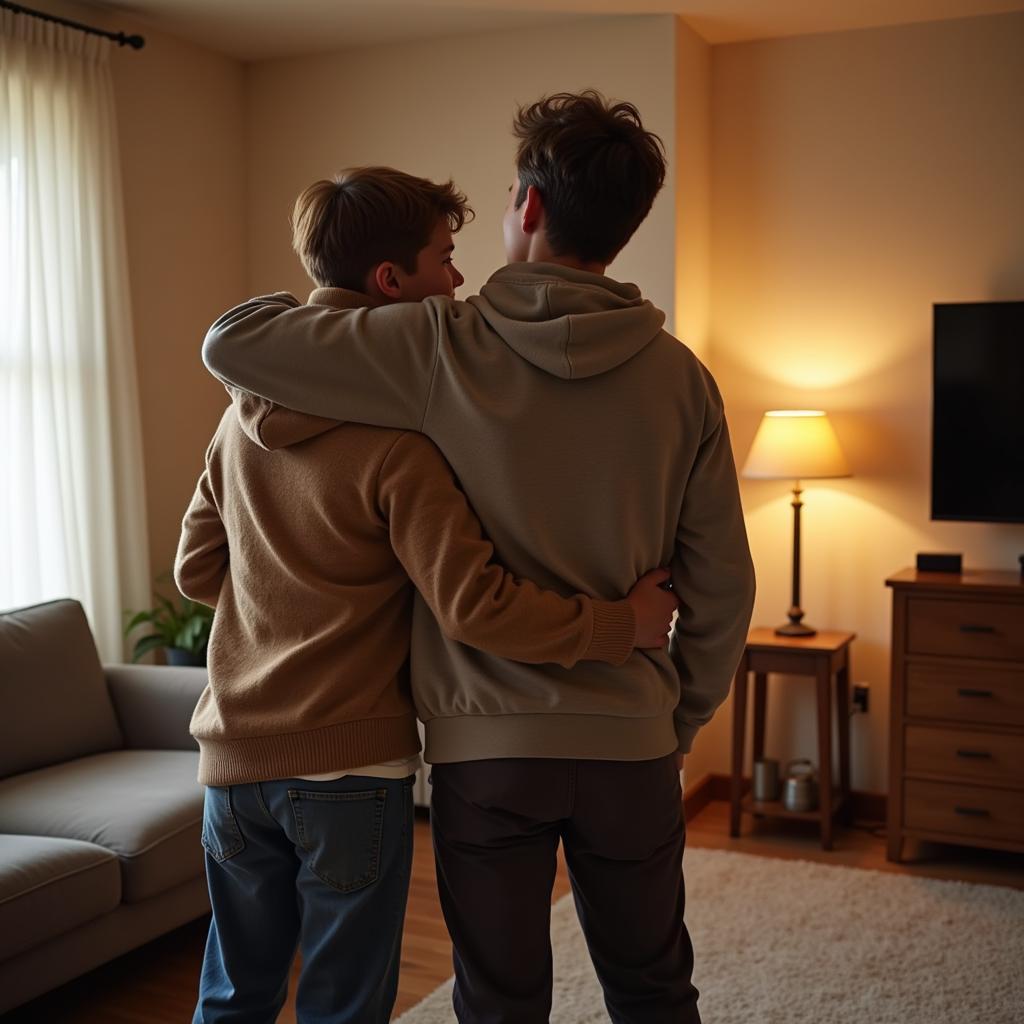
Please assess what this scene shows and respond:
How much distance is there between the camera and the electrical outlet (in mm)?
4344

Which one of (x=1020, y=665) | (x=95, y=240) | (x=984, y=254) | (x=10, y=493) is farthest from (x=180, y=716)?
(x=984, y=254)

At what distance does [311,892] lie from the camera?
151 centimetres

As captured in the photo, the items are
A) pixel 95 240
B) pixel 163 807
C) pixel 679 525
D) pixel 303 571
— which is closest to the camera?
pixel 303 571

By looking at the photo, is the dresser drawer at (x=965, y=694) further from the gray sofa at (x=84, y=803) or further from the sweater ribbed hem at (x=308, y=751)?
the sweater ribbed hem at (x=308, y=751)

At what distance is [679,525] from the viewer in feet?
5.28

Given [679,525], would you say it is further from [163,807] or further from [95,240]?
[95,240]

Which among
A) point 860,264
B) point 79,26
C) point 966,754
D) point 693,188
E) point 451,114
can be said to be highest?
point 79,26

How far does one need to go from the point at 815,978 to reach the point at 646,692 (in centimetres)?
176

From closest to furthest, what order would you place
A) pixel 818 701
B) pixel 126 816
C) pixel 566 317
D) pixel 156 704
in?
pixel 566 317, pixel 126 816, pixel 156 704, pixel 818 701

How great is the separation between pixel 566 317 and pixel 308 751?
0.59m

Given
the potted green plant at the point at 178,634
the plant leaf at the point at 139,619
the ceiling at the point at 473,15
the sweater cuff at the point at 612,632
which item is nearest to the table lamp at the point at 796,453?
the ceiling at the point at 473,15

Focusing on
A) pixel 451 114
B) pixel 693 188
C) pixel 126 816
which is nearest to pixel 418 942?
pixel 126 816

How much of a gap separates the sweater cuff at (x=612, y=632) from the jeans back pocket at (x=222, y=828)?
18.9 inches

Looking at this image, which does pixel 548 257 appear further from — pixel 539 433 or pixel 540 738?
pixel 540 738
